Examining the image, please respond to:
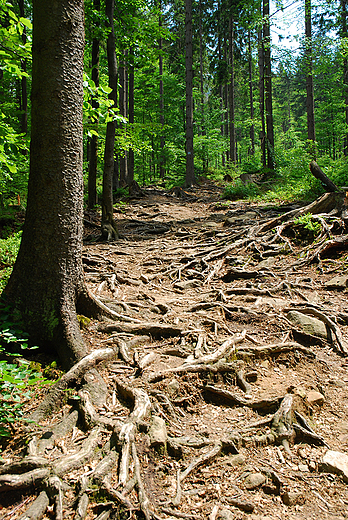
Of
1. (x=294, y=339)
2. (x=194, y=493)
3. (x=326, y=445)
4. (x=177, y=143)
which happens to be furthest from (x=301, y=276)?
(x=177, y=143)

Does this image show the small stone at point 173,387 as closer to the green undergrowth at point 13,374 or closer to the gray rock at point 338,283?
the green undergrowth at point 13,374

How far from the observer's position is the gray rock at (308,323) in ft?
16.0

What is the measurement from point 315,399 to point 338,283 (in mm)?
3304

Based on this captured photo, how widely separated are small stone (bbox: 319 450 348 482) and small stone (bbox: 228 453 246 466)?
65 cm

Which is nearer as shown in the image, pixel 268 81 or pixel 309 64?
pixel 309 64

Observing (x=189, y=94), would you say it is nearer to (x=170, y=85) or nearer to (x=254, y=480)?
(x=170, y=85)

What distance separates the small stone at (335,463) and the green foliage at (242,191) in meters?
13.6

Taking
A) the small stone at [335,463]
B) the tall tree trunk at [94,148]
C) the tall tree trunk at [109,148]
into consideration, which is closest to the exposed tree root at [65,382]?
the small stone at [335,463]

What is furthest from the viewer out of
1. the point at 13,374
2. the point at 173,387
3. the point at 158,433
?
the point at 173,387

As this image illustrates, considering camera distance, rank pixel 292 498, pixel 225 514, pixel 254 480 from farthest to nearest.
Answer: pixel 254 480 < pixel 292 498 < pixel 225 514

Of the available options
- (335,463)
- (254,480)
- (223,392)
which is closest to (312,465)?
(335,463)

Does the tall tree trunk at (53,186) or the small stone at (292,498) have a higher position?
the tall tree trunk at (53,186)

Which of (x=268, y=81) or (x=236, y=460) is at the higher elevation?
(x=268, y=81)

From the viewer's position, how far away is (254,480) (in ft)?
8.90
